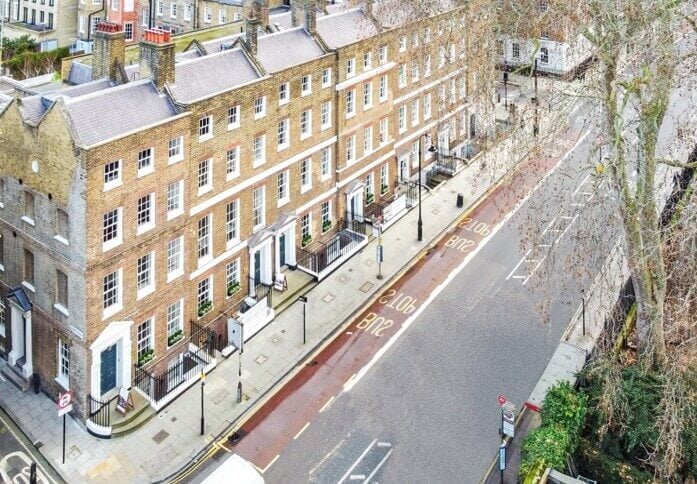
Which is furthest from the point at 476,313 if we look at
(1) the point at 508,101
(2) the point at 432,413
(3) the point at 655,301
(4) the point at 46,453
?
(1) the point at 508,101

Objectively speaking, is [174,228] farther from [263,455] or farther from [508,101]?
[508,101]

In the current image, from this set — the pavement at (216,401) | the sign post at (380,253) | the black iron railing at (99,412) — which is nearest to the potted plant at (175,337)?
the pavement at (216,401)

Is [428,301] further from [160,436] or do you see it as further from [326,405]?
[160,436]

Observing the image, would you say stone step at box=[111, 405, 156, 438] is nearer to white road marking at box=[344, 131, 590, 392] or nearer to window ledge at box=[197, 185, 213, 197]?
white road marking at box=[344, 131, 590, 392]

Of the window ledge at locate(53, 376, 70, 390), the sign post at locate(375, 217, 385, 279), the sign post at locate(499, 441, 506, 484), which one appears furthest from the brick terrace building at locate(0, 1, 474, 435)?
the sign post at locate(499, 441, 506, 484)

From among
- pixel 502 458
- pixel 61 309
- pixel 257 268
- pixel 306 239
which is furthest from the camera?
pixel 306 239

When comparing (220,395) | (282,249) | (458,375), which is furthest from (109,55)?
(458,375)

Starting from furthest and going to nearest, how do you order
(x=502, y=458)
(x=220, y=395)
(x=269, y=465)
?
(x=220, y=395) → (x=269, y=465) → (x=502, y=458)
